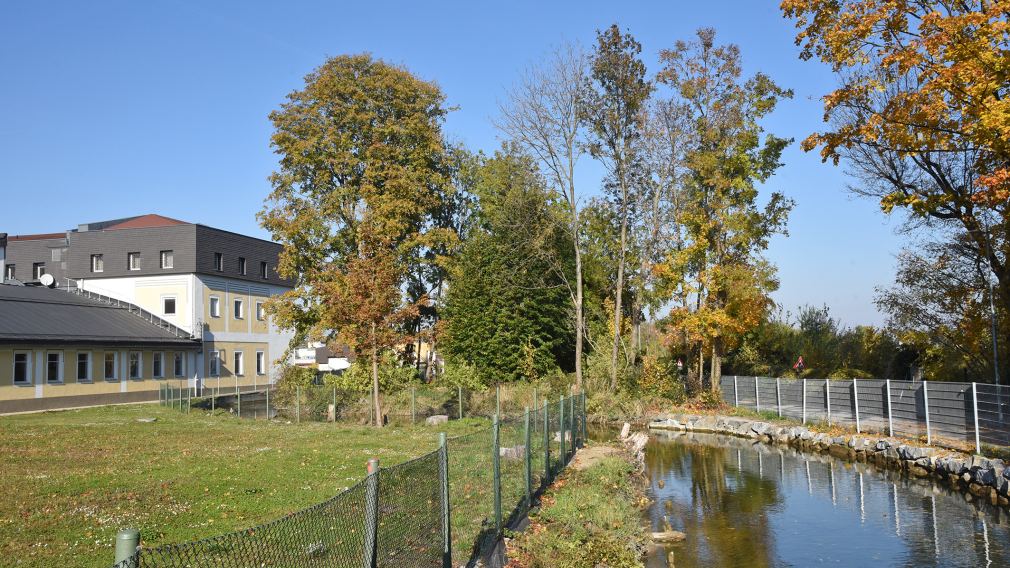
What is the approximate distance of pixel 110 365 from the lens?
39031 mm

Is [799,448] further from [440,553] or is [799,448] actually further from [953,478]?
[440,553]

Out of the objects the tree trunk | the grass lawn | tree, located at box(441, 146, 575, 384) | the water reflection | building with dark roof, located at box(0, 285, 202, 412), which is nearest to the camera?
the grass lawn

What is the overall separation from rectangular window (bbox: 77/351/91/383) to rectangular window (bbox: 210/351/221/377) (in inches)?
451

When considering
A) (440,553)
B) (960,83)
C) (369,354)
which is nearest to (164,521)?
(440,553)

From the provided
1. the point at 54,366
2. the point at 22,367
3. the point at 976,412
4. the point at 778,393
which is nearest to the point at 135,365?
the point at 54,366

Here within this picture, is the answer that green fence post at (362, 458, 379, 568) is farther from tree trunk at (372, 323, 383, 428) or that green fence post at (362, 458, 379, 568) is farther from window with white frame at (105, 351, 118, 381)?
window with white frame at (105, 351, 118, 381)

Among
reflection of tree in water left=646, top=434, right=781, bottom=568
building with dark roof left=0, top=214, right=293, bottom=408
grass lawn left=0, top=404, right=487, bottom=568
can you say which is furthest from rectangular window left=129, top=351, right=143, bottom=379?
reflection of tree in water left=646, top=434, right=781, bottom=568

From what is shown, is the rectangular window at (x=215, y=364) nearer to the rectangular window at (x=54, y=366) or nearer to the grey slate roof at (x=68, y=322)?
the grey slate roof at (x=68, y=322)

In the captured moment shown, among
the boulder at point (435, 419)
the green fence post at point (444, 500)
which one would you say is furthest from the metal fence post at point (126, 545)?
the boulder at point (435, 419)

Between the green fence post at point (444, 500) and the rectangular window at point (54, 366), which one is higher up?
the rectangular window at point (54, 366)

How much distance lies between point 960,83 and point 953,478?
30.6ft

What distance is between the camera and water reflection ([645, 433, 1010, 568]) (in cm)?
1194

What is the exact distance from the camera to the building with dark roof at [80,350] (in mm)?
33812

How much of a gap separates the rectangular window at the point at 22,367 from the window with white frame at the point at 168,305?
47.2 feet
